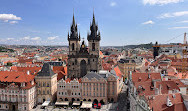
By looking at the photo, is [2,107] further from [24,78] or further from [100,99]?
[100,99]

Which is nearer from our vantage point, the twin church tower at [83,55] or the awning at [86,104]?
the awning at [86,104]

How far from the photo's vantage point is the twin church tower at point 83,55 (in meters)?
94.0

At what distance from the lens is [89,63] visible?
94312 millimetres

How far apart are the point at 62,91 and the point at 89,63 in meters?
24.9

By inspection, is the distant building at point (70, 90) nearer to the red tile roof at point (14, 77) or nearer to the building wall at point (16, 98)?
the building wall at point (16, 98)

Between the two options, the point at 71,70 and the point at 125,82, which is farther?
the point at 125,82

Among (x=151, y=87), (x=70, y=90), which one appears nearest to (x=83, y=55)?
(x=70, y=90)

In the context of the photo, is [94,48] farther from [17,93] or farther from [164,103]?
[164,103]

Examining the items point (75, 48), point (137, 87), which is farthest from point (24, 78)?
point (137, 87)

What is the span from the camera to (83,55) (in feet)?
311

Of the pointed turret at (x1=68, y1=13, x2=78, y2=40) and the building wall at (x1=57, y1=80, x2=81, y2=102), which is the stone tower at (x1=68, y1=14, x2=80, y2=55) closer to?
the pointed turret at (x1=68, y1=13, x2=78, y2=40)

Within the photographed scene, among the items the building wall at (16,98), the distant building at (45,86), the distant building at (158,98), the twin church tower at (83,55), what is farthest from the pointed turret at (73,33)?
the distant building at (158,98)

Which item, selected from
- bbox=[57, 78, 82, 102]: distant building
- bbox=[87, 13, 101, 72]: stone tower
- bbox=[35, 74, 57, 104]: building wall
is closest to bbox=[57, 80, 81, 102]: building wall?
bbox=[57, 78, 82, 102]: distant building

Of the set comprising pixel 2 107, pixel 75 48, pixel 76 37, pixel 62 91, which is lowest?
pixel 2 107
